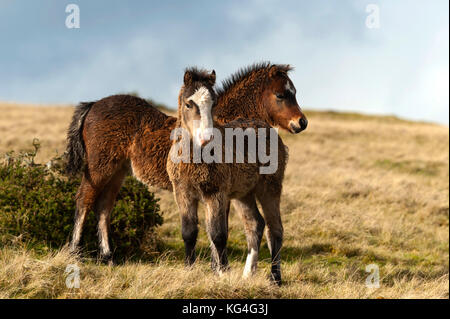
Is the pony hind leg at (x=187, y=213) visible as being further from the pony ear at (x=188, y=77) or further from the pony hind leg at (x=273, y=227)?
the pony ear at (x=188, y=77)

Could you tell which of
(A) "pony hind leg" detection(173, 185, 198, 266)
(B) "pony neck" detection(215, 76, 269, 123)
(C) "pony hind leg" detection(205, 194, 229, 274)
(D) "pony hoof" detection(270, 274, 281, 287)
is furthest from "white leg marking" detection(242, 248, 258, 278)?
(B) "pony neck" detection(215, 76, 269, 123)

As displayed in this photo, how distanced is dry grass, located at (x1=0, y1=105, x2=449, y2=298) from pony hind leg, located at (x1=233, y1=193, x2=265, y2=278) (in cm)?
31

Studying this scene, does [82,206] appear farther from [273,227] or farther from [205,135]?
[205,135]

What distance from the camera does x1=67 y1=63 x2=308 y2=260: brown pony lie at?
788 centimetres

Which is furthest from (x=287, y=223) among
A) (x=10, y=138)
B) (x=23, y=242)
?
(x=10, y=138)

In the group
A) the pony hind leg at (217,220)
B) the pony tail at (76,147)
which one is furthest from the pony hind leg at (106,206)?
the pony hind leg at (217,220)

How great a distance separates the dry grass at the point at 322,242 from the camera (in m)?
6.26

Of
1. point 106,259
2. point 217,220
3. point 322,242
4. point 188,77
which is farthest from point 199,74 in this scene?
point 322,242

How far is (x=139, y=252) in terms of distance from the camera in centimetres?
937

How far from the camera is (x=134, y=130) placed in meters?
8.11
